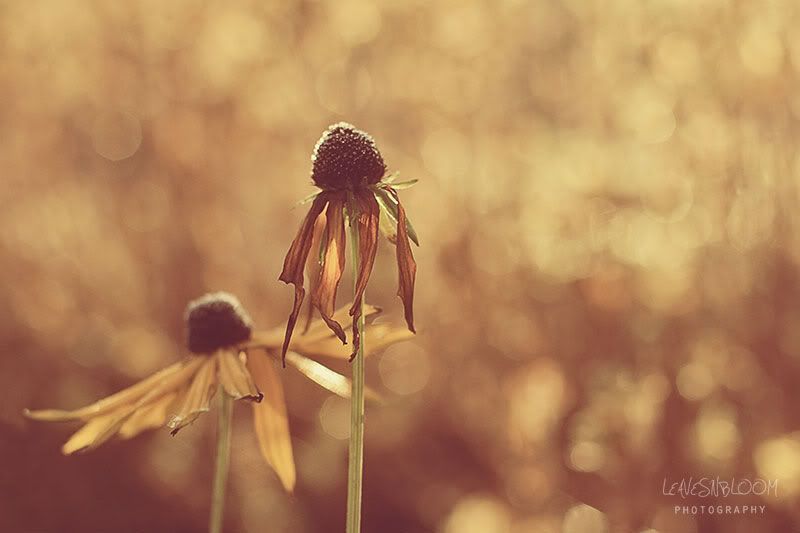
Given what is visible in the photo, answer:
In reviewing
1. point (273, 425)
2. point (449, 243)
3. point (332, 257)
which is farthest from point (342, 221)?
point (449, 243)

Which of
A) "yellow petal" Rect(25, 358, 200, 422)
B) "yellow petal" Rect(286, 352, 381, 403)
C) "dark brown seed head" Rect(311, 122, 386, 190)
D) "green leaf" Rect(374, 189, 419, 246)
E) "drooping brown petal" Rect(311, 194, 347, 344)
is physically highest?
Result: "dark brown seed head" Rect(311, 122, 386, 190)

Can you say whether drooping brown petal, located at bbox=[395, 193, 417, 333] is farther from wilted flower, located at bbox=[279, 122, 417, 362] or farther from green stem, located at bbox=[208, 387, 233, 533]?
green stem, located at bbox=[208, 387, 233, 533]

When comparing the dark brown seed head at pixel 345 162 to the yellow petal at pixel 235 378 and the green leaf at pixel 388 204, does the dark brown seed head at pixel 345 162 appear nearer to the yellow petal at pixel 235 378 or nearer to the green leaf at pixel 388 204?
the green leaf at pixel 388 204

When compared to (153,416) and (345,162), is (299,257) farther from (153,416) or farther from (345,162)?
(153,416)

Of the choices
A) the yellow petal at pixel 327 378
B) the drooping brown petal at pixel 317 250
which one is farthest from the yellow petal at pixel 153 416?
the drooping brown petal at pixel 317 250

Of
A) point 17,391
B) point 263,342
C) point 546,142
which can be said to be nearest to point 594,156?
point 546,142

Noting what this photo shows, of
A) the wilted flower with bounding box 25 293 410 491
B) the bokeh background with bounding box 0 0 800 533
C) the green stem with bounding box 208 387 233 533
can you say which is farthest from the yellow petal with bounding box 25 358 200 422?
the bokeh background with bounding box 0 0 800 533
